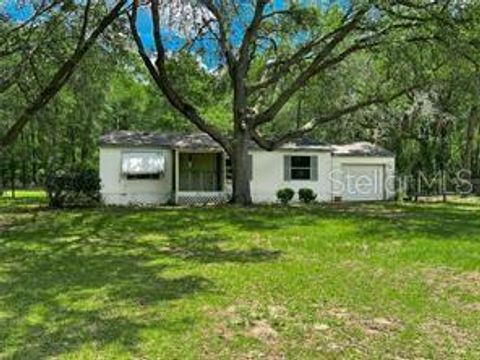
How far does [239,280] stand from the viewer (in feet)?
30.6

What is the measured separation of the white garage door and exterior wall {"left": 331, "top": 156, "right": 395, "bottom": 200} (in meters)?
0.15

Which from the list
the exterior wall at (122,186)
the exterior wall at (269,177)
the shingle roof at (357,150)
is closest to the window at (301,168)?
the exterior wall at (269,177)

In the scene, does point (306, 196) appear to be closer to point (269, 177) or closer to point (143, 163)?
point (269, 177)

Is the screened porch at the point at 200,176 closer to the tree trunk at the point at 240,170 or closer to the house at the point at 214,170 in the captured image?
the house at the point at 214,170

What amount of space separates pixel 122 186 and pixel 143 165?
1.18 meters

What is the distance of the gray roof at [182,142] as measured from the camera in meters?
26.8

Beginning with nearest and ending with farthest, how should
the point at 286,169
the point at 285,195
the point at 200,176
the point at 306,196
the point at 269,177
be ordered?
the point at 285,195, the point at 306,196, the point at 200,176, the point at 269,177, the point at 286,169

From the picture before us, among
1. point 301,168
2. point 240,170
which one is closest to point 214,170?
point 301,168

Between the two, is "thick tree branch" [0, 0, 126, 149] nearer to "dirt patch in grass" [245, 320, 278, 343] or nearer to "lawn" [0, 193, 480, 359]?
"lawn" [0, 193, 480, 359]

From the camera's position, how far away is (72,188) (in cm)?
2331

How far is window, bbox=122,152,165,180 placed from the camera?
2633 centimetres

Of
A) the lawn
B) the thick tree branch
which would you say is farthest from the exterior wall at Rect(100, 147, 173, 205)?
the lawn

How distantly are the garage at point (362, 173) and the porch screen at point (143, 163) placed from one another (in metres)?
8.31

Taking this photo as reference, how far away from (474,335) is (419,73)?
19.2 meters
